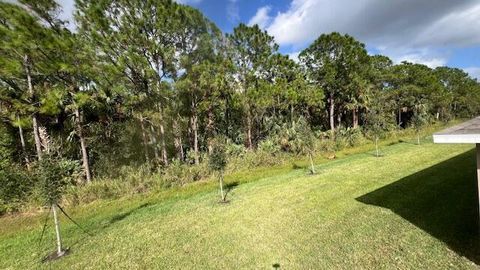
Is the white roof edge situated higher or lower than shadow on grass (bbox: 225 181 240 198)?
higher

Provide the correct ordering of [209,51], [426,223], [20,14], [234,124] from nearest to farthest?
1. [426,223]
2. [20,14]
3. [209,51]
4. [234,124]

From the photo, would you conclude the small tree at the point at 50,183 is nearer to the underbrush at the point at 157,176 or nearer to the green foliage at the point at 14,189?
the underbrush at the point at 157,176

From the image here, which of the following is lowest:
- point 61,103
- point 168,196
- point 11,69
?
point 168,196

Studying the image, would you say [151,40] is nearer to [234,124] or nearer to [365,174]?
[234,124]

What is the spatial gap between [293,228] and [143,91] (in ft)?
36.8

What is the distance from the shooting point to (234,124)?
65.8 ft

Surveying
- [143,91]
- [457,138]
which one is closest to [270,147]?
[143,91]

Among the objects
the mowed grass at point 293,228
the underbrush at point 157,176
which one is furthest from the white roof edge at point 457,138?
the underbrush at point 157,176

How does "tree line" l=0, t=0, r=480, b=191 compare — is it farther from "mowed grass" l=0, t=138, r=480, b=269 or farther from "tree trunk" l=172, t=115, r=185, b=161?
"mowed grass" l=0, t=138, r=480, b=269

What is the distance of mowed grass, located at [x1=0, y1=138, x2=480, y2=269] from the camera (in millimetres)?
4125

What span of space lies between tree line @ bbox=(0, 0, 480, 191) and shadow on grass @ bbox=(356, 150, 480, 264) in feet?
15.5

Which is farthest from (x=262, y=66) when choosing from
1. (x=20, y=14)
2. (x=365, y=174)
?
(x=20, y=14)

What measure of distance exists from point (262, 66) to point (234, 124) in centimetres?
460

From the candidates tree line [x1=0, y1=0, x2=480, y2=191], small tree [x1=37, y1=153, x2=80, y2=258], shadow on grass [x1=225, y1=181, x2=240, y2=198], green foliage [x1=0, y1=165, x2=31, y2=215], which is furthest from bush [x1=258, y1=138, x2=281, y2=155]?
small tree [x1=37, y1=153, x2=80, y2=258]
